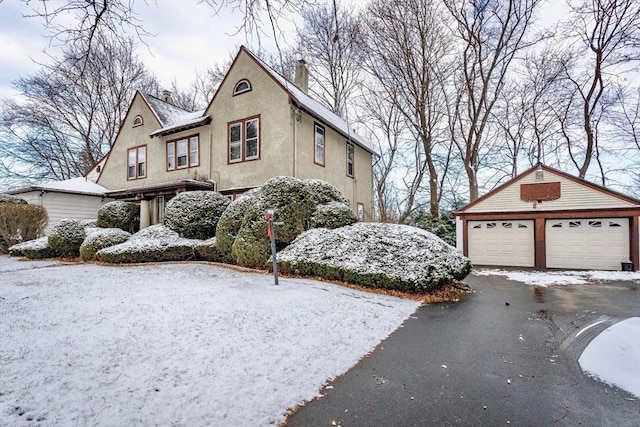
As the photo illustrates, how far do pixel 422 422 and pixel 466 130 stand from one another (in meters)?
19.6

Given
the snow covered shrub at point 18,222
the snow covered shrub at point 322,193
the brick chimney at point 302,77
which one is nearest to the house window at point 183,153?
the snow covered shrub at point 18,222

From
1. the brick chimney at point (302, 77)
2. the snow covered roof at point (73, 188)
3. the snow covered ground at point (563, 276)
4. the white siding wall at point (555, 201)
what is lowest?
the snow covered ground at point (563, 276)

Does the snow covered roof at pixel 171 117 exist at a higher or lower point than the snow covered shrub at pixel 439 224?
higher

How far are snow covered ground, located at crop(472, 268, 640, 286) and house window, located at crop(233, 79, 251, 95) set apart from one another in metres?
11.5

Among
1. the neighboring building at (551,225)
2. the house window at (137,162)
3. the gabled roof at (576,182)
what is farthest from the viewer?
the house window at (137,162)

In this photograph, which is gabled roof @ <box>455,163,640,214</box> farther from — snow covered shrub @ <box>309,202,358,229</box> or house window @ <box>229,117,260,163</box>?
house window @ <box>229,117,260,163</box>

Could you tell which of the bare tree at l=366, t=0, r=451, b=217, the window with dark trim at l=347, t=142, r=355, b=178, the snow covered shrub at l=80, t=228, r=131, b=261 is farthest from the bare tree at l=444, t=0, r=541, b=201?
the snow covered shrub at l=80, t=228, r=131, b=261

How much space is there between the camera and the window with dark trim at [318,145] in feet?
42.8

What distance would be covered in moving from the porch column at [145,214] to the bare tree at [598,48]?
21.4m

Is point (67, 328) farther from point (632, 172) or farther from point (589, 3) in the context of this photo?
point (632, 172)

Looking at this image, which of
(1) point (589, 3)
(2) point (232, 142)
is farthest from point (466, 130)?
(2) point (232, 142)

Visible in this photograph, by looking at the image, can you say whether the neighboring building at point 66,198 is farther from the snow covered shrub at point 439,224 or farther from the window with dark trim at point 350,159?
the snow covered shrub at point 439,224

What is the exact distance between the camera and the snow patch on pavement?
2.97 metres

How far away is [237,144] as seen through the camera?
42.3ft
